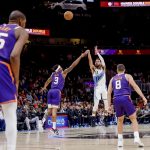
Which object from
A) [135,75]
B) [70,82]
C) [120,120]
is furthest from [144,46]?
[120,120]

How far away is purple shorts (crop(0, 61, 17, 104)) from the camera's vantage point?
559 centimetres

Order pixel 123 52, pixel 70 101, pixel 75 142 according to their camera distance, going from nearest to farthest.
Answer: pixel 75 142, pixel 70 101, pixel 123 52

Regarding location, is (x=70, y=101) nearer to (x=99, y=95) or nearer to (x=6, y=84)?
(x=99, y=95)

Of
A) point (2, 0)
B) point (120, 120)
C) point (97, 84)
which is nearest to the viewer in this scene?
point (120, 120)

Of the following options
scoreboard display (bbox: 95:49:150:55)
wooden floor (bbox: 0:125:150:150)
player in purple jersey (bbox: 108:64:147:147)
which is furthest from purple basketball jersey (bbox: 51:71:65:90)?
scoreboard display (bbox: 95:49:150:55)

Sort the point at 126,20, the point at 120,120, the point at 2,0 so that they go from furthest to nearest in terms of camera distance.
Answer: the point at 126,20 < the point at 2,0 < the point at 120,120

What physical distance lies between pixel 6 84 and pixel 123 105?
5.17 meters

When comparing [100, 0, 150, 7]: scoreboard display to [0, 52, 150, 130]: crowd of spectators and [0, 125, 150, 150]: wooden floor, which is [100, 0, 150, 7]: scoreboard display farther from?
[0, 125, 150, 150]: wooden floor

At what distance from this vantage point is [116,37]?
43156 mm

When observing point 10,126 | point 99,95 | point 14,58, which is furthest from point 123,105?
point 99,95

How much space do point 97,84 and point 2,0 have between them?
2223 centimetres

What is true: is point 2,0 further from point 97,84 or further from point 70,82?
point 97,84

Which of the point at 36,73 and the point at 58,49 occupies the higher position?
the point at 58,49

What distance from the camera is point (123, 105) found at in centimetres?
1037
